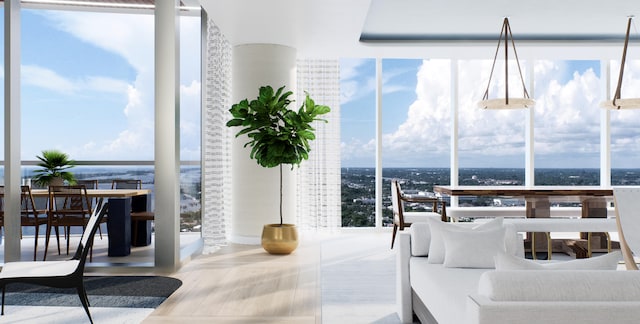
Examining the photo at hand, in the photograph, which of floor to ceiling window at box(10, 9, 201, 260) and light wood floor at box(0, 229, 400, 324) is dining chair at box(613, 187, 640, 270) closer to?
light wood floor at box(0, 229, 400, 324)

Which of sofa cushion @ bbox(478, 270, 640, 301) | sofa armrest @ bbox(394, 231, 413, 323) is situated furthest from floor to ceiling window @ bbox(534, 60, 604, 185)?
sofa cushion @ bbox(478, 270, 640, 301)

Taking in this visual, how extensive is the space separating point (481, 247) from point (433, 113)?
5.05 m

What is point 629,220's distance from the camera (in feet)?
11.7

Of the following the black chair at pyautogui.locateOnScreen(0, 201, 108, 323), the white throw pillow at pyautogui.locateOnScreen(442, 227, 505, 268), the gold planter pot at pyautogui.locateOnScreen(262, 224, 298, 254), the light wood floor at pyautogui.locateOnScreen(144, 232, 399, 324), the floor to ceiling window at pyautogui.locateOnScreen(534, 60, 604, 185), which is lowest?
the light wood floor at pyautogui.locateOnScreen(144, 232, 399, 324)

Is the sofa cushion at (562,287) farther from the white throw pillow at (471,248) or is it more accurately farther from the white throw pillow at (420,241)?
the white throw pillow at (420,241)

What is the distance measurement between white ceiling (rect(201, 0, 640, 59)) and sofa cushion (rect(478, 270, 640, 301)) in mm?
3695

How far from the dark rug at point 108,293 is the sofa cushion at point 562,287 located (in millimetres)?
2677

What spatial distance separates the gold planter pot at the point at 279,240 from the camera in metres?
5.53

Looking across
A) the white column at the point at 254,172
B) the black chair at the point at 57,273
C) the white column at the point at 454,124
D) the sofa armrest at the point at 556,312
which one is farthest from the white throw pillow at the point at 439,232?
the white column at the point at 454,124

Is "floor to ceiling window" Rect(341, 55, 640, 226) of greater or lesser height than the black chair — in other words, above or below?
above

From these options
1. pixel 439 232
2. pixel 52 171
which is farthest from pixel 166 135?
pixel 439 232

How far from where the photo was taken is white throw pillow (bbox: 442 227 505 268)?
306 centimetres

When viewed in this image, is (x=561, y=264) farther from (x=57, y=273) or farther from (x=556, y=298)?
(x=57, y=273)

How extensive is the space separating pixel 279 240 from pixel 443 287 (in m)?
3.23
